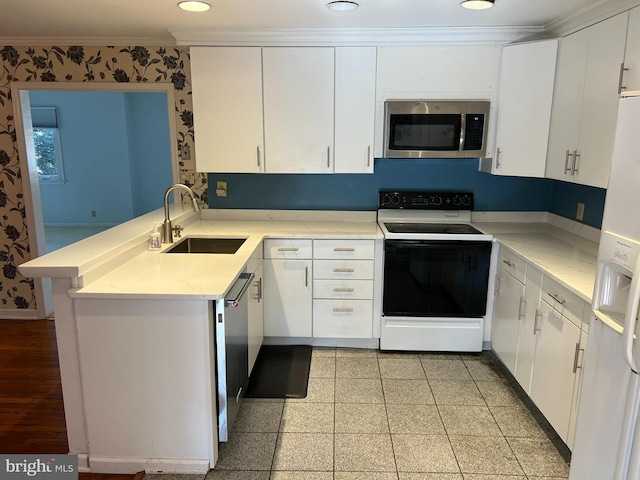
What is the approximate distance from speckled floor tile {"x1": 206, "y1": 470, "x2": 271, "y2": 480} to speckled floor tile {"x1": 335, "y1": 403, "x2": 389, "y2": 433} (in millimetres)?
480

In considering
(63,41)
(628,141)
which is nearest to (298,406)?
(628,141)

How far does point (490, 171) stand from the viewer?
3299 millimetres

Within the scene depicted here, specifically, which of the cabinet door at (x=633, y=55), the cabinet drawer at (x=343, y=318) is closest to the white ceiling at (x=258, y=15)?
the cabinet door at (x=633, y=55)

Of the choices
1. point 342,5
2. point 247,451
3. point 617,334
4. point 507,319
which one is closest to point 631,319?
point 617,334

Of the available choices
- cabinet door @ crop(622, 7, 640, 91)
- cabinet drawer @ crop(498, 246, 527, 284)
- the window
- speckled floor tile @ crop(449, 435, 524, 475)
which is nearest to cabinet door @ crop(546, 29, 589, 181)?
cabinet door @ crop(622, 7, 640, 91)

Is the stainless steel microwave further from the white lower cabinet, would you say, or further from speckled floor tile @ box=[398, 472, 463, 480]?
speckled floor tile @ box=[398, 472, 463, 480]

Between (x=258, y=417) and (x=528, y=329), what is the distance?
156 centimetres

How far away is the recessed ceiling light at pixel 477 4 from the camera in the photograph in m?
2.38

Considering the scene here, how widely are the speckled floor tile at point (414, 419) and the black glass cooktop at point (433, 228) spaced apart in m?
1.16

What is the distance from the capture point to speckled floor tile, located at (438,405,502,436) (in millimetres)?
2412

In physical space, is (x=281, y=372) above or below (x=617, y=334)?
below

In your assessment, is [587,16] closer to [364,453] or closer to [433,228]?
[433,228]

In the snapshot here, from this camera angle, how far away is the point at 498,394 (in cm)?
277

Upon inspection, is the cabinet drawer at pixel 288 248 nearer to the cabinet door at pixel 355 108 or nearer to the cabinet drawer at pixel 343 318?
the cabinet drawer at pixel 343 318
